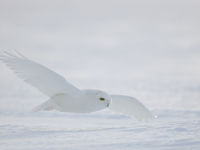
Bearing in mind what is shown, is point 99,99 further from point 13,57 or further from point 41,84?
point 13,57

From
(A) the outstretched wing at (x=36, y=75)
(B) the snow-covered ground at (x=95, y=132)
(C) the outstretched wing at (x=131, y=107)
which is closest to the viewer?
(A) the outstretched wing at (x=36, y=75)

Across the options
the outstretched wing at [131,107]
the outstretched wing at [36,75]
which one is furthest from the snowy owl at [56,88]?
the outstretched wing at [131,107]

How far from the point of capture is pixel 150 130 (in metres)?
7.48

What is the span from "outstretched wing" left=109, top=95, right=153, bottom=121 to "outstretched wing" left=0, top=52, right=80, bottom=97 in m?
1.12

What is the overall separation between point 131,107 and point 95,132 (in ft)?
2.34

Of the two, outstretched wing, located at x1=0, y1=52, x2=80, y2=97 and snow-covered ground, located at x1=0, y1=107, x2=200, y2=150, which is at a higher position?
outstretched wing, located at x1=0, y1=52, x2=80, y2=97

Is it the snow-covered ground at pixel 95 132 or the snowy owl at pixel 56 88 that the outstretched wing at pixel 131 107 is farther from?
the snowy owl at pixel 56 88

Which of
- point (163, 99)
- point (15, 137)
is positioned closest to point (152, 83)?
point (163, 99)

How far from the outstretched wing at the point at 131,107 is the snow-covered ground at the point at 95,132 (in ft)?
0.80

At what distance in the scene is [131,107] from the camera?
7445mm

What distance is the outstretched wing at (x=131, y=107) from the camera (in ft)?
23.9

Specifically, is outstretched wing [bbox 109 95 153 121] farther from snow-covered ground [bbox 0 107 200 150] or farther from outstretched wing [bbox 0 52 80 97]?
outstretched wing [bbox 0 52 80 97]

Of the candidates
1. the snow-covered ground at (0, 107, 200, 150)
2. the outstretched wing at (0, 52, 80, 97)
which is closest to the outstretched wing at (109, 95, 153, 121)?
the snow-covered ground at (0, 107, 200, 150)

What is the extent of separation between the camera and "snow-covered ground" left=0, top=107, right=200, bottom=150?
21.1 feet
